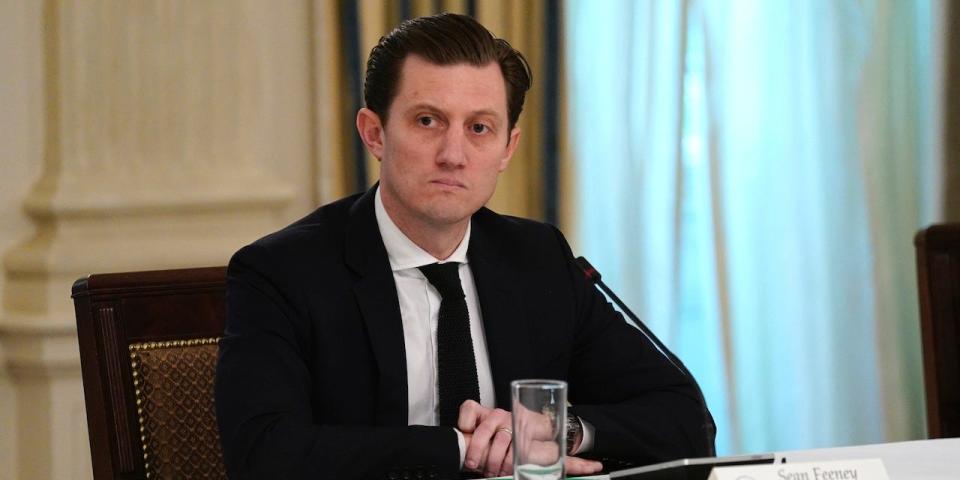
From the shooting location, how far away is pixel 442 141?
2.27 metres

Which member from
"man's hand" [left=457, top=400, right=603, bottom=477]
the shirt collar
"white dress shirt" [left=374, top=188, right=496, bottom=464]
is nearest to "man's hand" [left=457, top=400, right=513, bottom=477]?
"man's hand" [left=457, top=400, right=603, bottom=477]

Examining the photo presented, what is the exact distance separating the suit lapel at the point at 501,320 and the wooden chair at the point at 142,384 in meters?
0.54

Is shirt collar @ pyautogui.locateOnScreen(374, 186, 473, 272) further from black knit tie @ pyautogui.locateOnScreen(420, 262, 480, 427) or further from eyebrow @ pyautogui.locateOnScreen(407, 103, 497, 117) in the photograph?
eyebrow @ pyautogui.locateOnScreen(407, 103, 497, 117)

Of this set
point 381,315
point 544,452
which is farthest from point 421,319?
point 544,452

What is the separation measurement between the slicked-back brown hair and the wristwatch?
635 mm

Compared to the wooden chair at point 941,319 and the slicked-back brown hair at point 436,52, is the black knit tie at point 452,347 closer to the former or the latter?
the slicked-back brown hair at point 436,52

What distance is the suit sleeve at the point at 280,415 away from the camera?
1949mm

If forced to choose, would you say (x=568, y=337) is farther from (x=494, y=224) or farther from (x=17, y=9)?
(x=17, y=9)

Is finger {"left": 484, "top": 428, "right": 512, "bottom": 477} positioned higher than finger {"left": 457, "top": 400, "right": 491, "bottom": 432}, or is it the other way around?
finger {"left": 457, "top": 400, "right": 491, "bottom": 432}

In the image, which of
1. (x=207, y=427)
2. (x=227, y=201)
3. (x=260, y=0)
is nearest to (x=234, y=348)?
(x=207, y=427)

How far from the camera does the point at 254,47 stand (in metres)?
3.63

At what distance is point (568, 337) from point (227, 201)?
1470 mm

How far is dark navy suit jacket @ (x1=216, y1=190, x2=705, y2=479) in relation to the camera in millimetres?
1971

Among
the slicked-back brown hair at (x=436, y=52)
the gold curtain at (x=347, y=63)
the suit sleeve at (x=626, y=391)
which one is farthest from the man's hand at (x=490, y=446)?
the gold curtain at (x=347, y=63)
